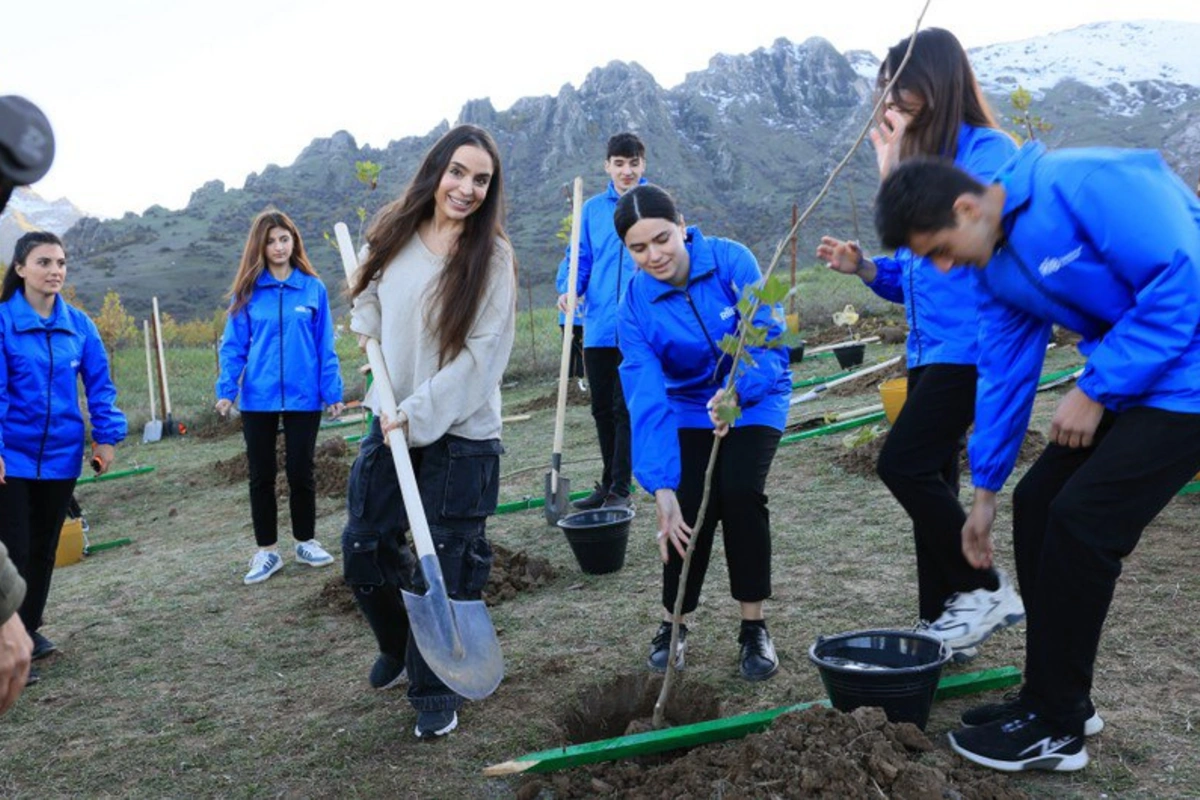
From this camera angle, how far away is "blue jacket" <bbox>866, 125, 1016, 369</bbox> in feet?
9.64

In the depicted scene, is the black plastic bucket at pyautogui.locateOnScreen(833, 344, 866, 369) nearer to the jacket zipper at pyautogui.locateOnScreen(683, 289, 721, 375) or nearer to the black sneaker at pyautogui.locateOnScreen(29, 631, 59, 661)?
the jacket zipper at pyautogui.locateOnScreen(683, 289, 721, 375)

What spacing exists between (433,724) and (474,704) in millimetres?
261

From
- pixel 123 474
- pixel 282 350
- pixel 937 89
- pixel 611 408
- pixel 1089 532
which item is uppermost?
pixel 937 89

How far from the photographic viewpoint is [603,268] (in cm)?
587

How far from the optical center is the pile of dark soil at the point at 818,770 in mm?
2213

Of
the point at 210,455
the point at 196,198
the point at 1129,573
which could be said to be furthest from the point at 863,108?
the point at 1129,573

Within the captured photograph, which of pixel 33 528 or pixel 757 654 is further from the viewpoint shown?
pixel 33 528

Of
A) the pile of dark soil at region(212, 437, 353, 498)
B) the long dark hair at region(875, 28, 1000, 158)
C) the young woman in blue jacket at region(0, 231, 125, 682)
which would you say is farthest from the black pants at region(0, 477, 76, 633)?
the long dark hair at region(875, 28, 1000, 158)

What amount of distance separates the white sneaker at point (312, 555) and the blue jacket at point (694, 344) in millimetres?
2894

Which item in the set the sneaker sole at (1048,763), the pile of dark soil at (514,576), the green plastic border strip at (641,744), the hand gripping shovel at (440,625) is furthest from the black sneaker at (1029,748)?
the pile of dark soil at (514,576)

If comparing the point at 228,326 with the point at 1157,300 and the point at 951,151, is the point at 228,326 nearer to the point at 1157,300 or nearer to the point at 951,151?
the point at 951,151

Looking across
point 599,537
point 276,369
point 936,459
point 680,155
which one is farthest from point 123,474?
point 680,155

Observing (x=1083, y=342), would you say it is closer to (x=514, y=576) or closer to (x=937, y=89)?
(x=937, y=89)

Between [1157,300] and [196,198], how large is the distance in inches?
3112
